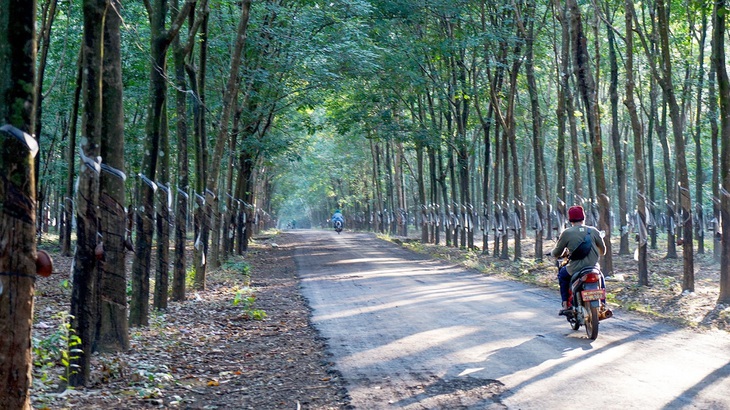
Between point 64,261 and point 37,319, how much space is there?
39.4 feet

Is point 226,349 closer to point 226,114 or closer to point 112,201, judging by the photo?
point 112,201

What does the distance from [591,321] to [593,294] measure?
0.41m

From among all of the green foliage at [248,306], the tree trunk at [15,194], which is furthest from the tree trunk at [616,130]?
the tree trunk at [15,194]

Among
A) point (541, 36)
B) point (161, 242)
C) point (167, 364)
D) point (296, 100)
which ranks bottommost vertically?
point (167, 364)

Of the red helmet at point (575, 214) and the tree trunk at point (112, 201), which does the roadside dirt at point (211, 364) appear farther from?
the red helmet at point (575, 214)

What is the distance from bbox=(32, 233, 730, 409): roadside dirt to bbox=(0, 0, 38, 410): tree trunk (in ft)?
5.53

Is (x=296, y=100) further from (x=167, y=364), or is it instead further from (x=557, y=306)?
(x=167, y=364)

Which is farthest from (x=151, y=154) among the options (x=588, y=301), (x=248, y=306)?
(x=588, y=301)

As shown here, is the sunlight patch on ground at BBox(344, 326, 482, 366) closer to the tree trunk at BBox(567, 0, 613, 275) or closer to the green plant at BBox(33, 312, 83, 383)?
the green plant at BBox(33, 312, 83, 383)

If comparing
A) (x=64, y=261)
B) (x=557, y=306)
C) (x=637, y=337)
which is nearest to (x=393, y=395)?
(x=637, y=337)

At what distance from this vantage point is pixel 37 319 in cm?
1168

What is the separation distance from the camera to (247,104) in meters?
25.9

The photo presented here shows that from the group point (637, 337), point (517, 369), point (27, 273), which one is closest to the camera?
point (27, 273)

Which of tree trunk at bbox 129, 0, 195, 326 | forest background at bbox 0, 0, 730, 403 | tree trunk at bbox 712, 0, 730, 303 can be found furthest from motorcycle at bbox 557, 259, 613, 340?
→ tree trunk at bbox 129, 0, 195, 326
